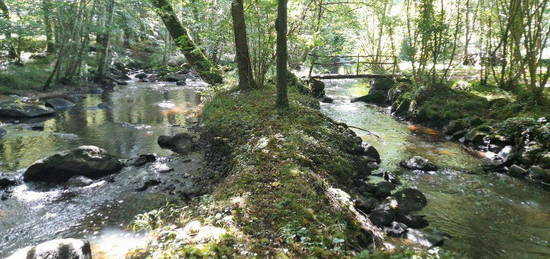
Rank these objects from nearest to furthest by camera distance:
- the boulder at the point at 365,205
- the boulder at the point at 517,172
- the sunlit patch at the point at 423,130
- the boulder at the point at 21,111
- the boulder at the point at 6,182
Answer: the boulder at the point at 365,205, the boulder at the point at 6,182, the boulder at the point at 517,172, the sunlit patch at the point at 423,130, the boulder at the point at 21,111

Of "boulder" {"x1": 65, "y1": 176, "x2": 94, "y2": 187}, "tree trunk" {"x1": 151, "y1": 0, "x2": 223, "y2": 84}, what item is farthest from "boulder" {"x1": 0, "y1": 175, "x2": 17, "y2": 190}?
"tree trunk" {"x1": 151, "y1": 0, "x2": 223, "y2": 84}

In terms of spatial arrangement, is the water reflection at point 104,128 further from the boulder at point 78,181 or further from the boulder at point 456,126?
the boulder at point 456,126

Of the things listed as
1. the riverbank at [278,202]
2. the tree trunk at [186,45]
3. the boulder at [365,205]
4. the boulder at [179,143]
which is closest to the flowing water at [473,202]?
the boulder at [365,205]

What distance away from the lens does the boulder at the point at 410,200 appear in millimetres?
7952

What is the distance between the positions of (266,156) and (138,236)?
2653 millimetres

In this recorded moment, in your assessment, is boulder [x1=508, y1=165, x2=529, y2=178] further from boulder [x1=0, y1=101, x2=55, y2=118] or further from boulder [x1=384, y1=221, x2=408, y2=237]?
boulder [x1=0, y1=101, x2=55, y2=118]

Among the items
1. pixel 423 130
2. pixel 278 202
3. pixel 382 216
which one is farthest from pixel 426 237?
pixel 423 130

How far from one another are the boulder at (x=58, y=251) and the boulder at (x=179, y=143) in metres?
6.26

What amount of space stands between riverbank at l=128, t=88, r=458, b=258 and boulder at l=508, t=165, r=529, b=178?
11.6 ft

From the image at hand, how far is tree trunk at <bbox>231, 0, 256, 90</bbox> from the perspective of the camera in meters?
14.3

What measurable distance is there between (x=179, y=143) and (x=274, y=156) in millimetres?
5255

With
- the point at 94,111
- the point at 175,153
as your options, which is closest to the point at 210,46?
the point at 94,111

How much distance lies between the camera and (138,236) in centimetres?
668

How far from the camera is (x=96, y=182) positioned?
9234 millimetres
